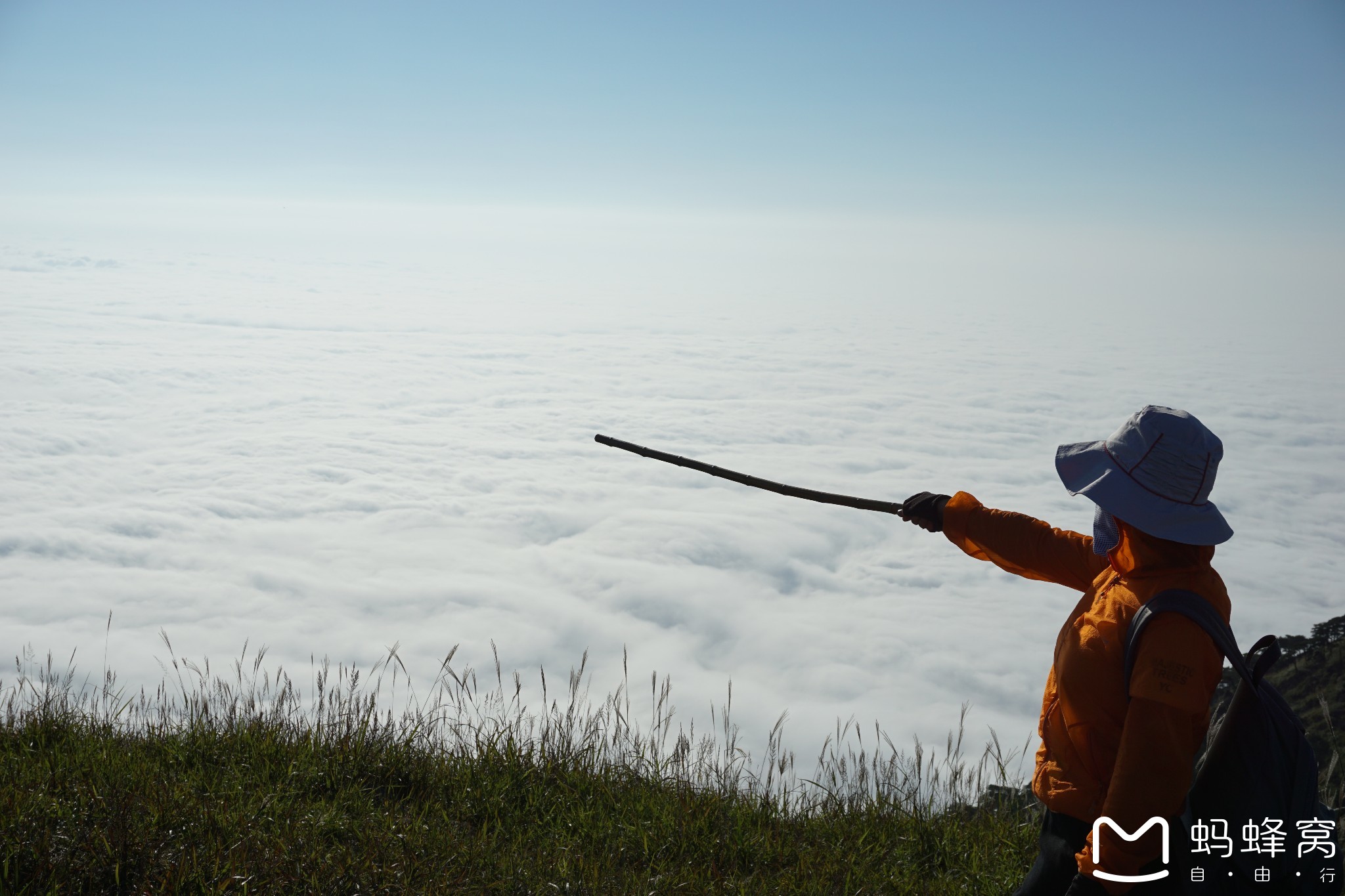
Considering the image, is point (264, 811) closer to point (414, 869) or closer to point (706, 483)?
point (414, 869)

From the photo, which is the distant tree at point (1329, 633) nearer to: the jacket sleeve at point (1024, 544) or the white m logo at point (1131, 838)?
the jacket sleeve at point (1024, 544)

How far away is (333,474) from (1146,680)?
191495 millimetres


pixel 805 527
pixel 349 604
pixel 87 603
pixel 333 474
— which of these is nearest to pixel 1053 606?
pixel 805 527

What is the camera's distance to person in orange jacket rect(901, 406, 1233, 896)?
1.98 m

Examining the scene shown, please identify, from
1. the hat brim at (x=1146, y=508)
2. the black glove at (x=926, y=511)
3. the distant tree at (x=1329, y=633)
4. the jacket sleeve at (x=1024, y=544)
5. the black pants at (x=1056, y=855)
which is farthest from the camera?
the distant tree at (x=1329, y=633)

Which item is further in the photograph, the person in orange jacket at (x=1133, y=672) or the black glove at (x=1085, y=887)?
the black glove at (x=1085, y=887)

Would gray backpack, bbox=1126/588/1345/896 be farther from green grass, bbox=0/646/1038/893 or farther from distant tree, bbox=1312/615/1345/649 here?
distant tree, bbox=1312/615/1345/649

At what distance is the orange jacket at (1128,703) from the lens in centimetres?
198

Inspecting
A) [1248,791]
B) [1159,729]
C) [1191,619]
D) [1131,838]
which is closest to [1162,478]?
[1191,619]

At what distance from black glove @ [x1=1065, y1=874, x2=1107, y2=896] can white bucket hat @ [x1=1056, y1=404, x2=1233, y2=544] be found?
3.04 feet

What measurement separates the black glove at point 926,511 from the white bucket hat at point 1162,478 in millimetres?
611

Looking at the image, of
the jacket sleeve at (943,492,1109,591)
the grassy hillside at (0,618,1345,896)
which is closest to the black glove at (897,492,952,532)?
the jacket sleeve at (943,492,1109,591)

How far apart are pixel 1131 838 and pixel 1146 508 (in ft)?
2.69

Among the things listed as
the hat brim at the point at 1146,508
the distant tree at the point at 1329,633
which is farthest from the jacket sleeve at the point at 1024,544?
the distant tree at the point at 1329,633
